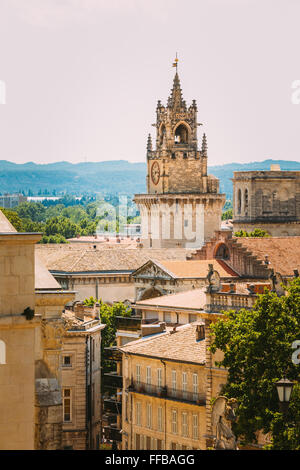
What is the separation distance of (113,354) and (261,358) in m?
33.3

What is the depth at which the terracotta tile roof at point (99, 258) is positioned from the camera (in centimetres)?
10675

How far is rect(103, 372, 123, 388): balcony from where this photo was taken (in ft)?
242

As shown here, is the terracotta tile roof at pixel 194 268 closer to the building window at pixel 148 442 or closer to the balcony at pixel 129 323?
the balcony at pixel 129 323

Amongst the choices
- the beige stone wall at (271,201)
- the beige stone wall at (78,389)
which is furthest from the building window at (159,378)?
the beige stone wall at (271,201)

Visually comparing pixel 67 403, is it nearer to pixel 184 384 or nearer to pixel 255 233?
pixel 184 384

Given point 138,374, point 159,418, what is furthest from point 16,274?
point 138,374

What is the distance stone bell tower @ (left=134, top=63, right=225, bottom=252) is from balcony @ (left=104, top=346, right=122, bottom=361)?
56.0 metres

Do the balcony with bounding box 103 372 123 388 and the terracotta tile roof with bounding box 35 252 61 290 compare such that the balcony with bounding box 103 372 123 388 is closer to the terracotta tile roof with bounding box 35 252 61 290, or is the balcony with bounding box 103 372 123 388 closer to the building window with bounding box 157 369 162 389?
the building window with bounding box 157 369 162 389

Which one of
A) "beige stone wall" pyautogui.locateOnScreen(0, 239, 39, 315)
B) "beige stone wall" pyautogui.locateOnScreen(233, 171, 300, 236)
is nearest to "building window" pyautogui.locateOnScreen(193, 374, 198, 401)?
"beige stone wall" pyautogui.locateOnScreen(0, 239, 39, 315)

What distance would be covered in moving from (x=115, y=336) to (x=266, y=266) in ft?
35.0

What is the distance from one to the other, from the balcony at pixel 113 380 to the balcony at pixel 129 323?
337 centimetres

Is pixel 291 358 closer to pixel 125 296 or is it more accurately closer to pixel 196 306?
pixel 196 306

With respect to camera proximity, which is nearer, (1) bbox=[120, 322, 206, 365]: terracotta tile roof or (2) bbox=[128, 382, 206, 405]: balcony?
(2) bbox=[128, 382, 206, 405]: balcony
